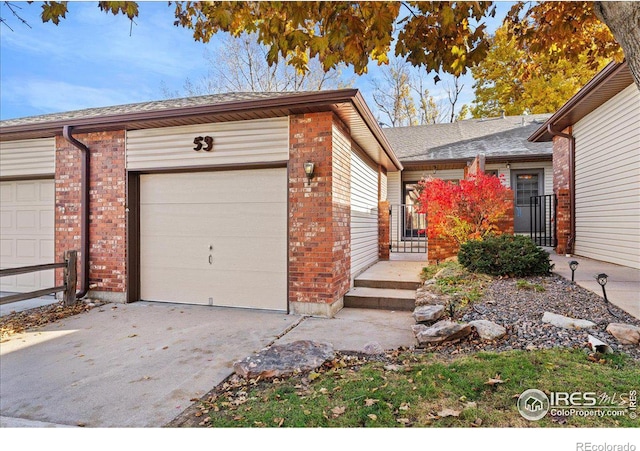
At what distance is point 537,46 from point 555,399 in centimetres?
Result: 394

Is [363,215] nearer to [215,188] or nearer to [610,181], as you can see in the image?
→ [215,188]

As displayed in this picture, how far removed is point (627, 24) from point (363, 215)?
5.74 metres

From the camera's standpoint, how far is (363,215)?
25.4 ft

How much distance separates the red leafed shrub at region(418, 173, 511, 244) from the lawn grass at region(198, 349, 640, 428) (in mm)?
4282

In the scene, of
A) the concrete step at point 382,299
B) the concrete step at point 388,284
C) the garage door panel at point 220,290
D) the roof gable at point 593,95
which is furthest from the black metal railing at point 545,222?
the garage door panel at point 220,290

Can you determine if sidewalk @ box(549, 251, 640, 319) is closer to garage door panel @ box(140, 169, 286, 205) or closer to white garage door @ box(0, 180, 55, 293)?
garage door panel @ box(140, 169, 286, 205)

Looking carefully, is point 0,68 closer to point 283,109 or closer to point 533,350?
point 283,109

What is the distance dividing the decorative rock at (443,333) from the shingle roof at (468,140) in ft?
27.9

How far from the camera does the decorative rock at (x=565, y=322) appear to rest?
134 inches

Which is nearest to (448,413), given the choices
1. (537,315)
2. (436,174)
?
(537,315)

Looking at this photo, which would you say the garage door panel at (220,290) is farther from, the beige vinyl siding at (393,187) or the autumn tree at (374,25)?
the beige vinyl siding at (393,187)

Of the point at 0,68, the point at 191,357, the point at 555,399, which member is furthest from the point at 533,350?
the point at 0,68

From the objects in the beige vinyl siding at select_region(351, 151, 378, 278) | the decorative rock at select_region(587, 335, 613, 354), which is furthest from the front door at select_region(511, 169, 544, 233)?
the decorative rock at select_region(587, 335, 613, 354)

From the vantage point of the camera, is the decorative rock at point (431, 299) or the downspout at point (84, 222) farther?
the downspout at point (84, 222)
